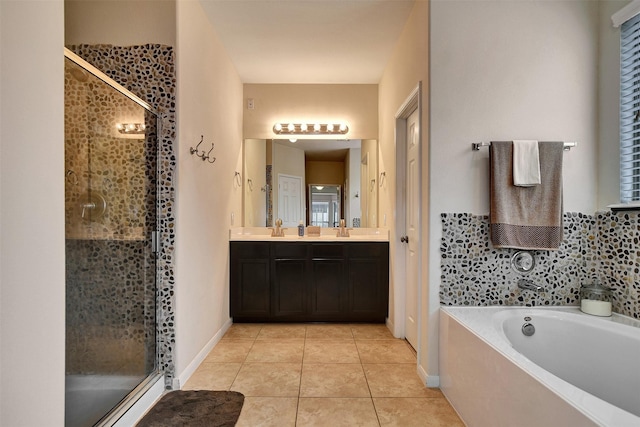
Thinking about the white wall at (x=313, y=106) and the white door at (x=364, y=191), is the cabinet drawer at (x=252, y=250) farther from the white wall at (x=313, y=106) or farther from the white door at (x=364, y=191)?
the white wall at (x=313, y=106)

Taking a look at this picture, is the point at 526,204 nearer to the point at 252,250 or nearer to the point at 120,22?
the point at 252,250

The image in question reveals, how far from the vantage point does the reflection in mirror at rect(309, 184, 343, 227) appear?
13.3 ft

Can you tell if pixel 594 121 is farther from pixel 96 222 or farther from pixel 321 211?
pixel 96 222

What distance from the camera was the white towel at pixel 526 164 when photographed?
2.04 metres

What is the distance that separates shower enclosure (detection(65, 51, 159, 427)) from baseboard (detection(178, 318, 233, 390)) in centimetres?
18

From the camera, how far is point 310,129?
4.02 m

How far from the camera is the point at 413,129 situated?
286 centimetres

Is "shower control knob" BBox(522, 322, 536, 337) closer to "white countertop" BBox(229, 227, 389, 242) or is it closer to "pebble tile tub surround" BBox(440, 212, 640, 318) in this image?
"pebble tile tub surround" BBox(440, 212, 640, 318)

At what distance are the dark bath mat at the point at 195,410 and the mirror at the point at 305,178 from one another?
209 cm

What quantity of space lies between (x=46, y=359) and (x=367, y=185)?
339 cm

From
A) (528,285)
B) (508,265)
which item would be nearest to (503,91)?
(508,265)

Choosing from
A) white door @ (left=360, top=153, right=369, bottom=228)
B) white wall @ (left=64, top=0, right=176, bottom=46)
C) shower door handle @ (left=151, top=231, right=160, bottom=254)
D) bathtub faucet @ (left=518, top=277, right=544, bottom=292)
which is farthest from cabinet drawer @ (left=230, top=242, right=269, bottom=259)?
bathtub faucet @ (left=518, top=277, right=544, bottom=292)

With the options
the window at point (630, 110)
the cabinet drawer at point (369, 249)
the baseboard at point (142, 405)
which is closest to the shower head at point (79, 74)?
the baseboard at point (142, 405)

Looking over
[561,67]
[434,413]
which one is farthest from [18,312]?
[561,67]
